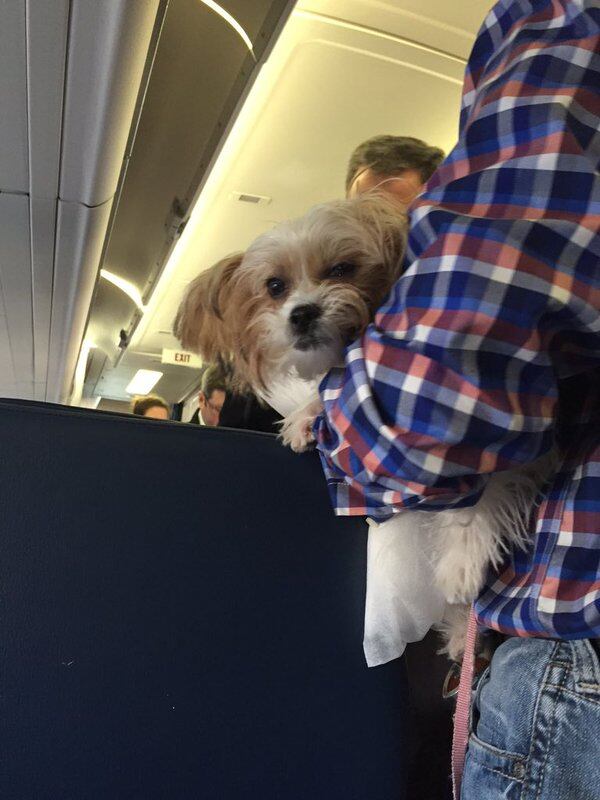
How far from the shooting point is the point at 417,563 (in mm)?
889

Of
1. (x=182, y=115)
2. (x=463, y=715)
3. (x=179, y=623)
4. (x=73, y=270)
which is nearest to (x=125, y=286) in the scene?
(x=73, y=270)

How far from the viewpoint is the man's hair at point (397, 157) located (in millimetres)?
1480

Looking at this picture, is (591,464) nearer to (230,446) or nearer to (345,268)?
(230,446)

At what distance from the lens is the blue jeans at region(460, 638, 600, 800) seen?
0.63m

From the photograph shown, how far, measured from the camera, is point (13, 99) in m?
2.32

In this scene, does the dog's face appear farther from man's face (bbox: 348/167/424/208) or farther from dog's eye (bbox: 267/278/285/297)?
man's face (bbox: 348/167/424/208)

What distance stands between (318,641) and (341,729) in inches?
4.5

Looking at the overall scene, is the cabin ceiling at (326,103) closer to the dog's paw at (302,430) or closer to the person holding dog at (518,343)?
the dog's paw at (302,430)

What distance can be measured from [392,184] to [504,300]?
89 centimetres

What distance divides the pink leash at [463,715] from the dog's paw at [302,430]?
297 millimetres

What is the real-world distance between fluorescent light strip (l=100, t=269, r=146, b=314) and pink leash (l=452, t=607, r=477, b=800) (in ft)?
14.0

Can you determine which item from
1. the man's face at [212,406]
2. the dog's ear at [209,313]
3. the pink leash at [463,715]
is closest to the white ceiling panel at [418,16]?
the man's face at [212,406]

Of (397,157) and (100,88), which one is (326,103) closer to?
(100,88)

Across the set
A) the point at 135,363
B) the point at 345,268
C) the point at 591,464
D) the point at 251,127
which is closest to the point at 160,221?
the point at 251,127
